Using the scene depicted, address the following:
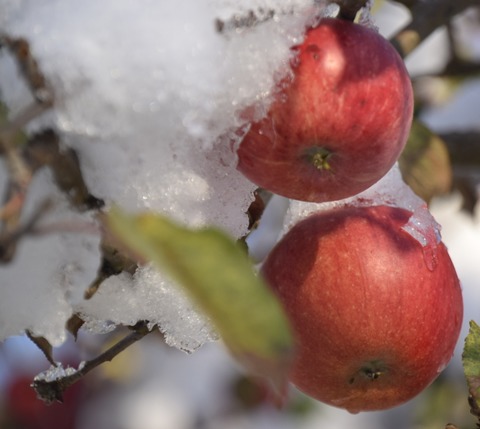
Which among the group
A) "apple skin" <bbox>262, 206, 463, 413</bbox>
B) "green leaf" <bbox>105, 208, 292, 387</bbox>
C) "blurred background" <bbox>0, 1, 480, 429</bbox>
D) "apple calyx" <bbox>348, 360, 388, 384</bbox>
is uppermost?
"green leaf" <bbox>105, 208, 292, 387</bbox>

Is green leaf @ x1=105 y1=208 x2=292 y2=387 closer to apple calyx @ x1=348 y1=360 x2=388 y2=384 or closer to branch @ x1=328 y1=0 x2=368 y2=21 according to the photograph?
branch @ x1=328 y1=0 x2=368 y2=21

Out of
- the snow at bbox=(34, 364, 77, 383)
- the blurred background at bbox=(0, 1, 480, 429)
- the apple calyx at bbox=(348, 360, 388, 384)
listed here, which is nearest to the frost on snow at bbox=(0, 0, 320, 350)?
the snow at bbox=(34, 364, 77, 383)

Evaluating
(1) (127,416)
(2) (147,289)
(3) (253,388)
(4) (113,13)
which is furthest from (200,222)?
(1) (127,416)

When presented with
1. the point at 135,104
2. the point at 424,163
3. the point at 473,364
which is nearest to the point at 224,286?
the point at 135,104

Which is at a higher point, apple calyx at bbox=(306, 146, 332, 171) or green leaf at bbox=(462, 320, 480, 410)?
apple calyx at bbox=(306, 146, 332, 171)

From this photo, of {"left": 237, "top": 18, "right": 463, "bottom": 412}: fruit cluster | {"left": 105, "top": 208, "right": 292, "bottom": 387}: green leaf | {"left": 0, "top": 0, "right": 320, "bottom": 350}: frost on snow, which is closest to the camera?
{"left": 105, "top": 208, "right": 292, "bottom": 387}: green leaf

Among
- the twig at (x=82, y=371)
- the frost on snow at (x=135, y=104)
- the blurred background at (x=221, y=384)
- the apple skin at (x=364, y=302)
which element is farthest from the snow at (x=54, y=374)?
the blurred background at (x=221, y=384)
